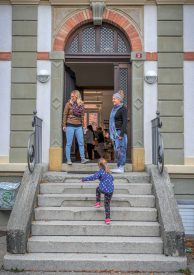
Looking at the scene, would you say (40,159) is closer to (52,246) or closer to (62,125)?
(62,125)

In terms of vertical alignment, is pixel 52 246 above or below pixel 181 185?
below

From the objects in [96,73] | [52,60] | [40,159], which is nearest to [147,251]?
[40,159]

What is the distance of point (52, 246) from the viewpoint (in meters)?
5.83

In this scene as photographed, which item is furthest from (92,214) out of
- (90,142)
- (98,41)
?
(90,142)

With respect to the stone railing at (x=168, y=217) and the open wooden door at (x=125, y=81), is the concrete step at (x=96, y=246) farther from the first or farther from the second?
the open wooden door at (x=125, y=81)

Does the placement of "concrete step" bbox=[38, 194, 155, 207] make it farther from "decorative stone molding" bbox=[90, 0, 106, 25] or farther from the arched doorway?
"decorative stone molding" bbox=[90, 0, 106, 25]

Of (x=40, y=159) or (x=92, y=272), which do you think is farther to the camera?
(x=40, y=159)

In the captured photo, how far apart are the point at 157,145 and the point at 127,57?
2454mm

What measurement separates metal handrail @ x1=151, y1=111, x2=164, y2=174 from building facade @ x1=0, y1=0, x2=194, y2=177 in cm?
41

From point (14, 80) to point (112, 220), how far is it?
4.01 m

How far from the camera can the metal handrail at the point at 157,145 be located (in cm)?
682

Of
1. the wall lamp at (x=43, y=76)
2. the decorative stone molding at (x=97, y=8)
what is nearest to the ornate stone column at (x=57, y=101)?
the wall lamp at (x=43, y=76)

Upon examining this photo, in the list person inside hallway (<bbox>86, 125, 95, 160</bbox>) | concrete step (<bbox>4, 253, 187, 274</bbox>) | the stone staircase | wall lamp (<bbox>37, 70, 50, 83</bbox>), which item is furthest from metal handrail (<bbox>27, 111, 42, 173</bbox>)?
person inside hallway (<bbox>86, 125, 95, 160</bbox>)

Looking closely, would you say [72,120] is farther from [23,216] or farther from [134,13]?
[134,13]
